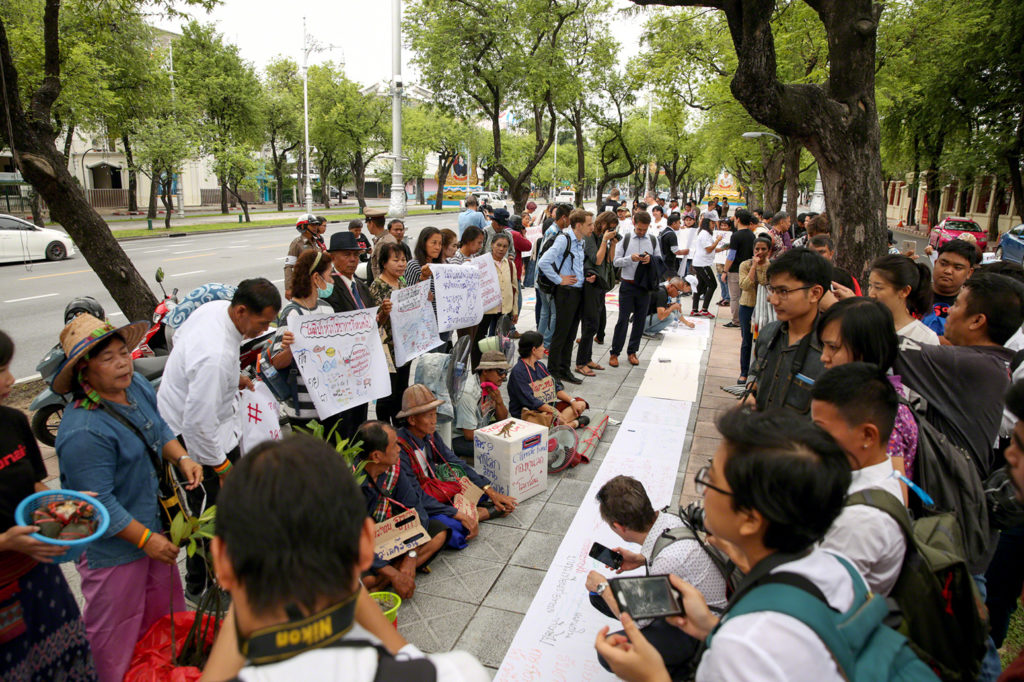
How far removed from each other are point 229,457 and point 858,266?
6.54m

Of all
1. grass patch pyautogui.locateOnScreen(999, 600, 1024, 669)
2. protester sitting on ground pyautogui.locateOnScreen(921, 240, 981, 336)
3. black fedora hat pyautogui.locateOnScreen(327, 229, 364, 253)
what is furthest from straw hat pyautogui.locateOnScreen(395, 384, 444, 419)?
protester sitting on ground pyautogui.locateOnScreen(921, 240, 981, 336)

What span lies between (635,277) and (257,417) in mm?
5785

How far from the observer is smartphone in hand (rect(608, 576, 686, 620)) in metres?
1.82

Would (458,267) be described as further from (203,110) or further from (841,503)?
(203,110)

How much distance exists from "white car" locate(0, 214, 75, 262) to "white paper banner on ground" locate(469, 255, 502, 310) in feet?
53.7

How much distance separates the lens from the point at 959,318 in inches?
129

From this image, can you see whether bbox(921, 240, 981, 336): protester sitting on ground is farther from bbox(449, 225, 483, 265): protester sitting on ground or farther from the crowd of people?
bbox(449, 225, 483, 265): protester sitting on ground

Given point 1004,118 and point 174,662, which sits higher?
point 1004,118

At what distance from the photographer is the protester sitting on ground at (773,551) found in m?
1.27

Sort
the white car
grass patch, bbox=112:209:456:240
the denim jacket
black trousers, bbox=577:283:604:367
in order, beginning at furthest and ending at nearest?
grass patch, bbox=112:209:456:240 → the white car → black trousers, bbox=577:283:604:367 → the denim jacket

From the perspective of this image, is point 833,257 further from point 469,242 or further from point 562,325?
point 469,242

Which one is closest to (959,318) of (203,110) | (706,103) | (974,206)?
(706,103)

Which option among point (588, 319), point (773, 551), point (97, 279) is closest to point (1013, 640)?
point (773, 551)

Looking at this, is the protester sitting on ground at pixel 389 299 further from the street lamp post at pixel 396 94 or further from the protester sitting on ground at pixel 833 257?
the street lamp post at pixel 396 94
